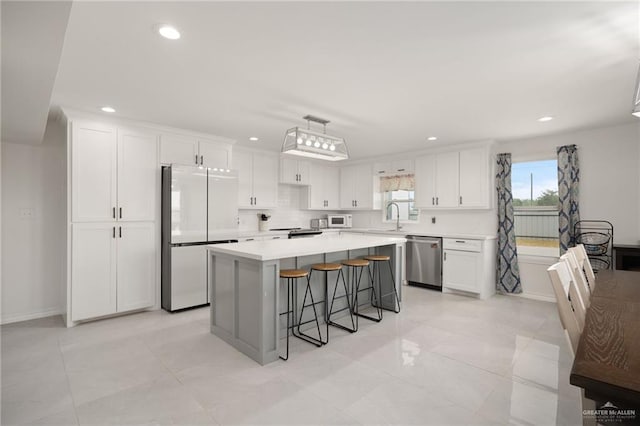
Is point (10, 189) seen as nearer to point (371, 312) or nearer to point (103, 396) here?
point (103, 396)

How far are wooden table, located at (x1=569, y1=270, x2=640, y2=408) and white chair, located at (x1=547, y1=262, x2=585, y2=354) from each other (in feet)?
0.17

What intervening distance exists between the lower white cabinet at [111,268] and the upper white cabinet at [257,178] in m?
1.72

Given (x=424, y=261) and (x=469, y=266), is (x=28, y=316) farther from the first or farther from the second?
(x=469, y=266)

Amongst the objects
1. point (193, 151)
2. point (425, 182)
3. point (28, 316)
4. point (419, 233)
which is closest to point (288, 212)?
point (193, 151)

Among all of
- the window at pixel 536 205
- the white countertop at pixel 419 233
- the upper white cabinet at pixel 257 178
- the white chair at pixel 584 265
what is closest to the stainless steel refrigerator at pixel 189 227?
the upper white cabinet at pixel 257 178

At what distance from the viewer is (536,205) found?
4750 millimetres

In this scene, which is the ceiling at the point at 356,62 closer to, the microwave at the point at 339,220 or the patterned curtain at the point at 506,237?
the patterned curtain at the point at 506,237

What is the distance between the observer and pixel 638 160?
389cm

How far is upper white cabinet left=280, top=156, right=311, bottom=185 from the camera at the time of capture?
5.88m

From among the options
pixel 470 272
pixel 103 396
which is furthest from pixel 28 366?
pixel 470 272

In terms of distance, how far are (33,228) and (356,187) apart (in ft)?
16.8

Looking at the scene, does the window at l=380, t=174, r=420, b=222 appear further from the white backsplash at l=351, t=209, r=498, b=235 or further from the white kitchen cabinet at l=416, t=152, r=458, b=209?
the white kitchen cabinet at l=416, t=152, r=458, b=209

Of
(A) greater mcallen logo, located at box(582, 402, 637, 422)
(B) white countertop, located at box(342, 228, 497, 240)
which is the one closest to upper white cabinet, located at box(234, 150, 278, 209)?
(B) white countertop, located at box(342, 228, 497, 240)

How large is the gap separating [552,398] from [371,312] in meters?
2.08
